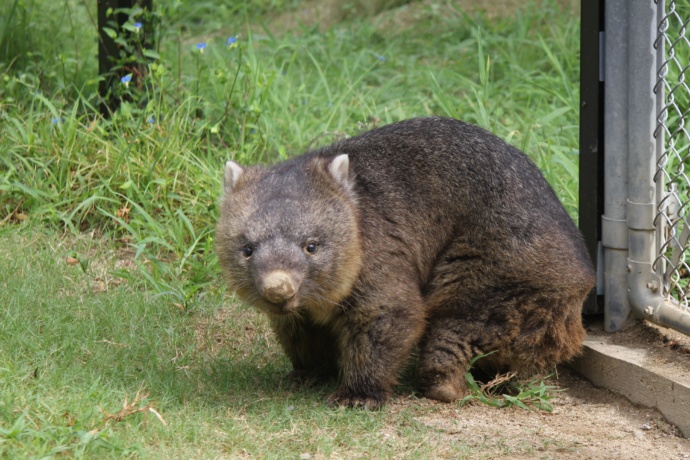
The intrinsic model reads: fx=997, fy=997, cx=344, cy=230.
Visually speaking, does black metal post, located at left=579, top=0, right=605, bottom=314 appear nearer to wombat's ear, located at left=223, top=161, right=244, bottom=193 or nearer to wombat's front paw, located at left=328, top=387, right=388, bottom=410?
wombat's front paw, located at left=328, top=387, right=388, bottom=410

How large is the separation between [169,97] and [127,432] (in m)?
3.64

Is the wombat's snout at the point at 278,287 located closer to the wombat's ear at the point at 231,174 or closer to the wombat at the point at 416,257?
the wombat at the point at 416,257

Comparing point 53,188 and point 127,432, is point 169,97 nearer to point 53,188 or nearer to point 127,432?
point 53,188

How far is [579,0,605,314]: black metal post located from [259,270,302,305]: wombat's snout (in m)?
1.74

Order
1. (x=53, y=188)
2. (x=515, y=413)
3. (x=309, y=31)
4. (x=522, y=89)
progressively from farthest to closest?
(x=309, y=31) → (x=522, y=89) → (x=53, y=188) → (x=515, y=413)

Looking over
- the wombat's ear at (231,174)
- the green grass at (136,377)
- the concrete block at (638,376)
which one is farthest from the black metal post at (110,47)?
the concrete block at (638,376)

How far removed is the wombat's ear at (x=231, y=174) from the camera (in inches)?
192

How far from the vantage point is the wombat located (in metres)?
4.69

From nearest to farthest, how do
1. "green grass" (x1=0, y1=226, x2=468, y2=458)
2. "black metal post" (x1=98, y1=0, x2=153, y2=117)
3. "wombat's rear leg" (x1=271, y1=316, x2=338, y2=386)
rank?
"green grass" (x1=0, y1=226, x2=468, y2=458) < "wombat's rear leg" (x1=271, y1=316, x2=338, y2=386) < "black metal post" (x1=98, y1=0, x2=153, y2=117)

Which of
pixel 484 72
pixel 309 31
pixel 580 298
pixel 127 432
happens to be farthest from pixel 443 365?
pixel 309 31

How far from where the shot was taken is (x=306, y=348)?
16.7ft

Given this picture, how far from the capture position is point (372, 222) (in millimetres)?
Result: 4883

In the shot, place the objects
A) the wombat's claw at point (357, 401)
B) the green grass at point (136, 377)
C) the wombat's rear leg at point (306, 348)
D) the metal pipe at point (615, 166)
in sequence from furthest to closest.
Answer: the wombat's rear leg at point (306, 348), the metal pipe at point (615, 166), the wombat's claw at point (357, 401), the green grass at point (136, 377)

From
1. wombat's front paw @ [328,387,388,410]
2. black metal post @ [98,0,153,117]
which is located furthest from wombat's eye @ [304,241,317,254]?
black metal post @ [98,0,153,117]
